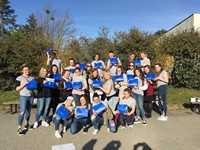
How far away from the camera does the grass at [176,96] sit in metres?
10.2

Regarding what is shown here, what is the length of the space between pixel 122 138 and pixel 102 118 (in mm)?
1029

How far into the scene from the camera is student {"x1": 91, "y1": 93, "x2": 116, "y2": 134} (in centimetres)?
663

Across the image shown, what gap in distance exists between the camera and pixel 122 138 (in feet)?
20.1

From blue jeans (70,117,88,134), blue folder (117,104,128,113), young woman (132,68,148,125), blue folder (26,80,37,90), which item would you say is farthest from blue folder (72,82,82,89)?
young woman (132,68,148,125)

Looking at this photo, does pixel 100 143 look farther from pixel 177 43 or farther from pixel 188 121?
pixel 177 43

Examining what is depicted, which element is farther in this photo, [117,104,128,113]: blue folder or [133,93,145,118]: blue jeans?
[133,93,145,118]: blue jeans

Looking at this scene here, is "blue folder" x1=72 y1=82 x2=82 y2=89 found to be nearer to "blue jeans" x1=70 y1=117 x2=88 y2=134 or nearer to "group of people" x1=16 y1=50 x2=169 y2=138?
"group of people" x1=16 y1=50 x2=169 y2=138

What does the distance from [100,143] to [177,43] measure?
327 inches

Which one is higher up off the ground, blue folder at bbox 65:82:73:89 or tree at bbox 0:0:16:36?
tree at bbox 0:0:16:36

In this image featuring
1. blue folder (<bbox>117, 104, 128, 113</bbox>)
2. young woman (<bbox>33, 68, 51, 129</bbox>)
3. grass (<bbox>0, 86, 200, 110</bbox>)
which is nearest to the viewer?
blue folder (<bbox>117, 104, 128, 113</bbox>)

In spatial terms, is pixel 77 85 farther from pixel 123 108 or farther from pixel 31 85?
pixel 123 108

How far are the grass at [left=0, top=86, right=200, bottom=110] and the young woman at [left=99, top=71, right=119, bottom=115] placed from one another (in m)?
3.73

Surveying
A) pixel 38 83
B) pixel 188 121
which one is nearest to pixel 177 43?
pixel 188 121

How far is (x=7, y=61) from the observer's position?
41.6 ft
